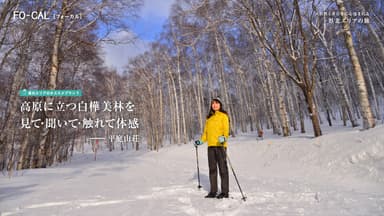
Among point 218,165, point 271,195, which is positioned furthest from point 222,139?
point 271,195

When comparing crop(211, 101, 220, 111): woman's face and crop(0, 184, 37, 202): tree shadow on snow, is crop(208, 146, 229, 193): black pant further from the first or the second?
crop(0, 184, 37, 202): tree shadow on snow

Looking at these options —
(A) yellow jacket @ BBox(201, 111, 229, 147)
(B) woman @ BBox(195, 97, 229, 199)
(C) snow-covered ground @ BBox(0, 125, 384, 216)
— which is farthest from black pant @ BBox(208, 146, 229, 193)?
(C) snow-covered ground @ BBox(0, 125, 384, 216)

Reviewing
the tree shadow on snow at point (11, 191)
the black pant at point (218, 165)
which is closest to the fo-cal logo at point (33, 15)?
the tree shadow on snow at point (11, 191)

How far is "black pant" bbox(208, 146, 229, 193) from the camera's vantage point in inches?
155

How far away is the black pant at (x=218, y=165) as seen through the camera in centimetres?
393

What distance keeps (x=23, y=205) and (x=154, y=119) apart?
20673mm

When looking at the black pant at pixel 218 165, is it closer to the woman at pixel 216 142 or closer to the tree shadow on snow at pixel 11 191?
the woman at pixel 216 142

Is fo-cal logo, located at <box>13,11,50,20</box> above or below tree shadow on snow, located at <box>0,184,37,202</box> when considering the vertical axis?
above

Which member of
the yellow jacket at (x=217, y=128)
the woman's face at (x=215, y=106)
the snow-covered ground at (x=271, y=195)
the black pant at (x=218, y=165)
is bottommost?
the snow-covered ground at (x=271, y=195)

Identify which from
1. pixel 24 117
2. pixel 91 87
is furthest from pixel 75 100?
pixel 24 117

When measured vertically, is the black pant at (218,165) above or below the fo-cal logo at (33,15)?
below

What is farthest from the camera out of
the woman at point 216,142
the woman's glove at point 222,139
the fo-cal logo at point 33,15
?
the fo-cal logo at point 33,15

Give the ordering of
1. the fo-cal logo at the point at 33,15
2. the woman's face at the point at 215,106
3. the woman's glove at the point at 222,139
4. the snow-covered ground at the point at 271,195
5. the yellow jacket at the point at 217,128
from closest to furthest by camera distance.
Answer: the snow-covered ground at the point at 271,195, the woman's glove at the point at 222,139, the yellow jacket at the point at 217,128, the woman's face at the point at 215,106, the fo-cal logo at the point at 33,15

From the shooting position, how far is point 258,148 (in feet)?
34.1
